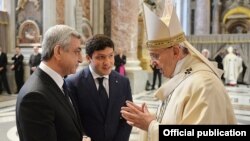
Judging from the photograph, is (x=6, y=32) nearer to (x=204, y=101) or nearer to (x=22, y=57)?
(x=22, y=57)

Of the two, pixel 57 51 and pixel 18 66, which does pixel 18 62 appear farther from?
pixel 57 51

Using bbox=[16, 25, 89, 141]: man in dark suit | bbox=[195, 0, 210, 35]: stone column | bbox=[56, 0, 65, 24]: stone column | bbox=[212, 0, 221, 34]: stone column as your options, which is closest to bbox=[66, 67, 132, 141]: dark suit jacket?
bbox=[16, 25, 89, 141]: man in dark suit

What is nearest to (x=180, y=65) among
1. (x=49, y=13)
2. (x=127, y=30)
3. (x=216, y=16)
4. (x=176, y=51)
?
(x=176, y=51)

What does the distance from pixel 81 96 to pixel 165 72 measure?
0.89m

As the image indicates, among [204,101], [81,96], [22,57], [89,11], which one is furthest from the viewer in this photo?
[89,11]

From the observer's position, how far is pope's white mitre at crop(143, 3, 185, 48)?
2154 millimetres

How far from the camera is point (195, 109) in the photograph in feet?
6.09

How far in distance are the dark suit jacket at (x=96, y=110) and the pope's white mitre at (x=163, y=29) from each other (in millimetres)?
764

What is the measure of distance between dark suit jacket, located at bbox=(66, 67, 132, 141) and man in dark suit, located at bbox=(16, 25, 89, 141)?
1.69 ft

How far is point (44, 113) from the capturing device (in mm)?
1919

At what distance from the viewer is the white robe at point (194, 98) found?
1841mm

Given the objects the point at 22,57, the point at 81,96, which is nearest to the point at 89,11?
the point at 22,57

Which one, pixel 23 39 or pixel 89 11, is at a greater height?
pixel 89 11

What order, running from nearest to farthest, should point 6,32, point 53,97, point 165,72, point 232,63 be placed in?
1. point 53,97
2. point 165,72
3. point 6,32
4. point 232,63
